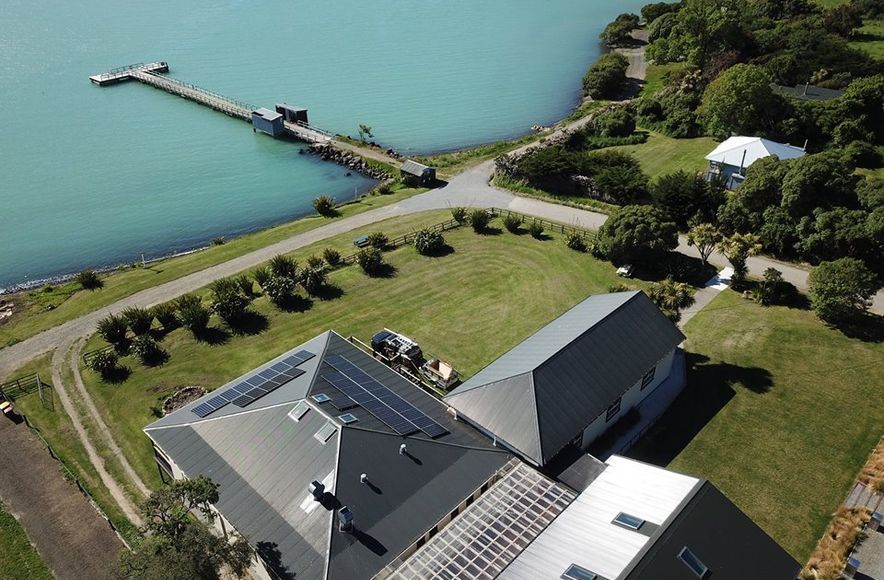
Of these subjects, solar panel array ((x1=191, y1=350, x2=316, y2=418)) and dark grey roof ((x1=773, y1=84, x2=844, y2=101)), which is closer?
solar panel array ((x1=191, y1=350, x2=316, y2=418))

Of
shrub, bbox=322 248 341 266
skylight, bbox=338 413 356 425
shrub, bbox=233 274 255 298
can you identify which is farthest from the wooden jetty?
skylight, bbox=338 413 356 425

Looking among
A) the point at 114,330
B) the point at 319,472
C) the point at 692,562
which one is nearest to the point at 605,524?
the point at 692,562

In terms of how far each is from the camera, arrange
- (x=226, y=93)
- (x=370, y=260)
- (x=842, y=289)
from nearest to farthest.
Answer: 1. (x=842, y=289)
2. (x=370, y=260)
3. (x=226, y=93)

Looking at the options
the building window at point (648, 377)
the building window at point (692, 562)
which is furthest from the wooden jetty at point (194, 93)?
the building window at point (692, 562)

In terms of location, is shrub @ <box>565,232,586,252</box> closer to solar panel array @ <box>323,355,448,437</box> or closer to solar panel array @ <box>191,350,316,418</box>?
solar panel array @ <box>323,355,448,437</box>

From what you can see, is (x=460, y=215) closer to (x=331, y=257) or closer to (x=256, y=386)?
(x=331, y=257)
